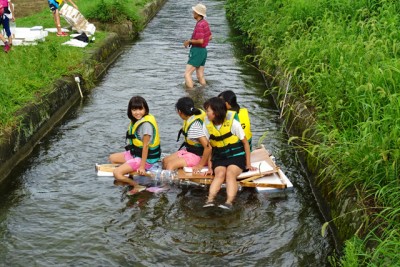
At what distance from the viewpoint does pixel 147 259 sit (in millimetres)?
5938

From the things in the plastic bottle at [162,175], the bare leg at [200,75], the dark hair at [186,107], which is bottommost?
the bare leg at [200,75]

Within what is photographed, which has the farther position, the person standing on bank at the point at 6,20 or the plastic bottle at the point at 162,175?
the person standing on bank at the point at 6,20

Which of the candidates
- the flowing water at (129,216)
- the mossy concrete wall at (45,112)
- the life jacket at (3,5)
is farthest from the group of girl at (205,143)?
the life jacket at (3,5)

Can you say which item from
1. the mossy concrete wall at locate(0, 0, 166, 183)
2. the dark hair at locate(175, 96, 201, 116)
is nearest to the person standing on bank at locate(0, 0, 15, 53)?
the mossy concrete wall at locate(0, 0, 166, 183)

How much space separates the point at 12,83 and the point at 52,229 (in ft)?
12.8

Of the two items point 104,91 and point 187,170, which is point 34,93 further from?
point 187,170

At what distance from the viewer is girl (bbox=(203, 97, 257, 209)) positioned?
7.15 m

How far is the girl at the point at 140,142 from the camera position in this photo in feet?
24.5

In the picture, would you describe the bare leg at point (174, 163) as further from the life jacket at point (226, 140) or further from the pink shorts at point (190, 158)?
the life jacket at point (226, 140)

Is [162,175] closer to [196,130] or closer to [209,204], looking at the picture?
[196,130]

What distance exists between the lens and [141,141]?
300 inches

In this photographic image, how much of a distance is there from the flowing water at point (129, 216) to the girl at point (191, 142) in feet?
1.11

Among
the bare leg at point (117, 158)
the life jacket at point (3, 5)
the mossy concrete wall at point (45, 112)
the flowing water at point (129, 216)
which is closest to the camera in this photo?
the flowing water at point (129, 216)

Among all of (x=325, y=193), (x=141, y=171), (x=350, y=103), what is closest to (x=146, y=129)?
(x=141, y=171)
